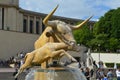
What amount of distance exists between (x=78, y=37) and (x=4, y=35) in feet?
74.4

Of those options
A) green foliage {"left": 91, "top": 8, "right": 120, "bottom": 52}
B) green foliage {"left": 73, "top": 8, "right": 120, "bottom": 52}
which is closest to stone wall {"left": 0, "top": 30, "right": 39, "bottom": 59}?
green foliage {"left": 73, "top": 8, "right": 120, "bottom": 52}

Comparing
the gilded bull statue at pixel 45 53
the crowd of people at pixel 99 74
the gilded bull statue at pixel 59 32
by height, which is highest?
the gilded bull statue at pixel 59 32

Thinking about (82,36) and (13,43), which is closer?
(13,43)

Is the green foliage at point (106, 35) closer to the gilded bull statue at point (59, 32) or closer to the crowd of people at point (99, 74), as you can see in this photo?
the crowd of people at point (99, 74)

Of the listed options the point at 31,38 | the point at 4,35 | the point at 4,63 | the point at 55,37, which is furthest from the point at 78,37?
the point at 55,37

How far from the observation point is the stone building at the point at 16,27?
5522 centimetres

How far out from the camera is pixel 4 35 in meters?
55.5

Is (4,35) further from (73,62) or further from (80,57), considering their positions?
(73,62)

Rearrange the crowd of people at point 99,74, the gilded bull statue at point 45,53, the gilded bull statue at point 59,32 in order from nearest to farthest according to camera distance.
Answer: the gilded bull statue at point 45,53
the gilded bull statue at point 59,32
the crowd of people at point 99,74

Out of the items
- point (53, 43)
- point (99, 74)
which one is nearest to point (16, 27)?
point (99, 74)

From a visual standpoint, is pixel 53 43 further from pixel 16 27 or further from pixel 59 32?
pixel 16 27

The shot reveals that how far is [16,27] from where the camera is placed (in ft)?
241

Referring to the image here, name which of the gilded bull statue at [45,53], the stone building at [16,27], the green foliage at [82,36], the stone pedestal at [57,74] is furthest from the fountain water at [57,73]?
the green foliage at [82,36]

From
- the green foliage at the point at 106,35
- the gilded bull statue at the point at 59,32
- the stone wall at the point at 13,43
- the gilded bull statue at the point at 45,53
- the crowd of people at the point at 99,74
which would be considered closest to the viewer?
the gilded bull statue at the point at 45,53
